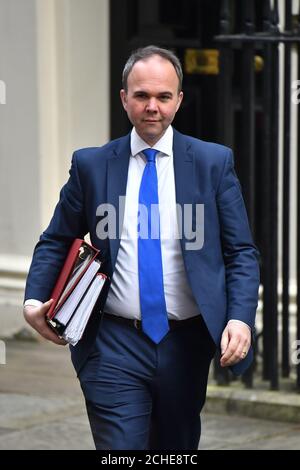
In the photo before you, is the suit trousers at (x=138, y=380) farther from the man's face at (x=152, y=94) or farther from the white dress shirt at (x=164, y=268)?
the man's face at (x=152, y=94)

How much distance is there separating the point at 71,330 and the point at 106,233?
0.37 meters

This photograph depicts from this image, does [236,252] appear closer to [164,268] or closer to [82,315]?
[164,268]

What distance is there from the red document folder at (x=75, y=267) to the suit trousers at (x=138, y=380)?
21 cm

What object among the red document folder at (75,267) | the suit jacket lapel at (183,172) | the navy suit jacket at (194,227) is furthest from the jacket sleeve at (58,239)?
the suit jacket lapel at (183,172)

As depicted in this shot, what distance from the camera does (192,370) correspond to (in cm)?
446

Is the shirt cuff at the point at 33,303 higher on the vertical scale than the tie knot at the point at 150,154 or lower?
lower

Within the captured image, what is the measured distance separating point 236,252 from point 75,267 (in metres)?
0.58

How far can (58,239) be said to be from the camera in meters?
4.49

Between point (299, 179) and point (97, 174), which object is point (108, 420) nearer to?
point (97, 174)

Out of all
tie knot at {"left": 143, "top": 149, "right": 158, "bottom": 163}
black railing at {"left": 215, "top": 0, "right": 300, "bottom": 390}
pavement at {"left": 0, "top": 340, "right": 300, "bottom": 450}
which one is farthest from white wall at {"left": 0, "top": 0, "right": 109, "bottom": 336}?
tie knot at {"left": 143, "top": 149, "right": 158, "bottom": 163}

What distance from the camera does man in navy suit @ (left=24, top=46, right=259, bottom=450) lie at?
4.30 metres

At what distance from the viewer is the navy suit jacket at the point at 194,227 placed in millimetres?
4324

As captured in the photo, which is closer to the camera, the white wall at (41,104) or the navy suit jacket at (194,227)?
the navy suit jacket at (194,227)
